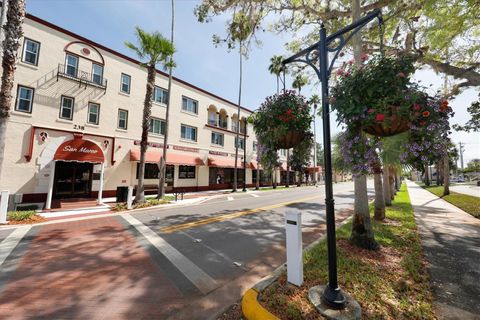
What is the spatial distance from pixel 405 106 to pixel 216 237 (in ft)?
20.2

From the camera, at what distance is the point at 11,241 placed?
6.59 metres

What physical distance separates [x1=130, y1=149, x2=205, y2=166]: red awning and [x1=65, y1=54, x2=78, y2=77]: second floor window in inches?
261

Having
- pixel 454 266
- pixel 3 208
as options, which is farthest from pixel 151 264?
pixel 3 208

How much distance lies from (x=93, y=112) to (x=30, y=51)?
4697 mm

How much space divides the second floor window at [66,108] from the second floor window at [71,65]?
1.79 metres

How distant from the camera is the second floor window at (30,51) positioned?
13.5 m

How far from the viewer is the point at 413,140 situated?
316 cm

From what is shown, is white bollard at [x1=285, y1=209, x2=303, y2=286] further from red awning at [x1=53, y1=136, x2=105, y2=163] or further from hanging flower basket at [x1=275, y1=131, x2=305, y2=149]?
red awning at [x1=53, y1=136, x2=105, y2=163]

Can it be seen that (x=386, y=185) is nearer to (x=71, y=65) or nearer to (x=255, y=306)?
(x=255, y=306)

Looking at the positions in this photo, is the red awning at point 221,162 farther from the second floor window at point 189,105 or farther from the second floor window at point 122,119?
the second floor window at point 122,119

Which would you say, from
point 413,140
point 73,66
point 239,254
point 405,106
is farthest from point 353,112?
point 73,66

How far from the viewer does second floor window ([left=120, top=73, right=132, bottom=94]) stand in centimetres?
1827

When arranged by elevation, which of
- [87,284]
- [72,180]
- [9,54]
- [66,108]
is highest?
[9,54]

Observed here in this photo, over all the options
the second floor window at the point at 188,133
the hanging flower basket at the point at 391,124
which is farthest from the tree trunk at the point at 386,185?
the second floor window at the point at 188,133
